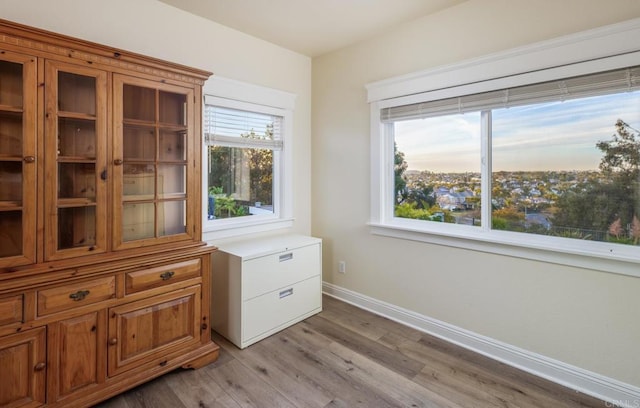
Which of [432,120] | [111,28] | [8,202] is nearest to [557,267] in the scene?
[432,120]

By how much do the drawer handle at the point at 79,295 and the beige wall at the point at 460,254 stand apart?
2197 millimetres

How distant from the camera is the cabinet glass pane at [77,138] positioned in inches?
68.1

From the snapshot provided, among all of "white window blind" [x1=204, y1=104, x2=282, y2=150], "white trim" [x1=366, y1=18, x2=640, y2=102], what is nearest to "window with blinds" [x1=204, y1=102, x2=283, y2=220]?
"white window blind" [x1=204, y1=104, x2=282, y2=150]

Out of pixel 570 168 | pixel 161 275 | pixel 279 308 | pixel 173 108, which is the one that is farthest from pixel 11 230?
pixel 570 168

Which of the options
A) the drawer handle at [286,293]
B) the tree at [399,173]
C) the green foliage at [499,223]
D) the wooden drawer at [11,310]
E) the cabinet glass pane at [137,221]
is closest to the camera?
the wooden drawer at [11,310]

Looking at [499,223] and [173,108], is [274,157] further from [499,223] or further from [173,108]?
[499,223]

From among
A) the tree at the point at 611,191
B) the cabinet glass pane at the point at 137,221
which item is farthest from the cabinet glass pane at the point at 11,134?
the tree at the point at 611,191

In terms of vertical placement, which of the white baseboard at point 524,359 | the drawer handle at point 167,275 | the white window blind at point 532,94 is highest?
the white window blind at point 532,94

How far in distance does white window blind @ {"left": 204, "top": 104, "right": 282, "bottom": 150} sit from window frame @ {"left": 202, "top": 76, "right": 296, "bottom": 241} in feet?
0.18

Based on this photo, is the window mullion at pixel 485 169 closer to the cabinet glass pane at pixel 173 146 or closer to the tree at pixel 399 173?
the tree at pixel 399 173

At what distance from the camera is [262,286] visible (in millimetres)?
2547

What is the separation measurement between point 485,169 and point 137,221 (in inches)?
96.8

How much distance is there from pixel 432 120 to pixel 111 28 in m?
2.50

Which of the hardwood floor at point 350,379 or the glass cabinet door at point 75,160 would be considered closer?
the glass cabinet door at point 75,160
